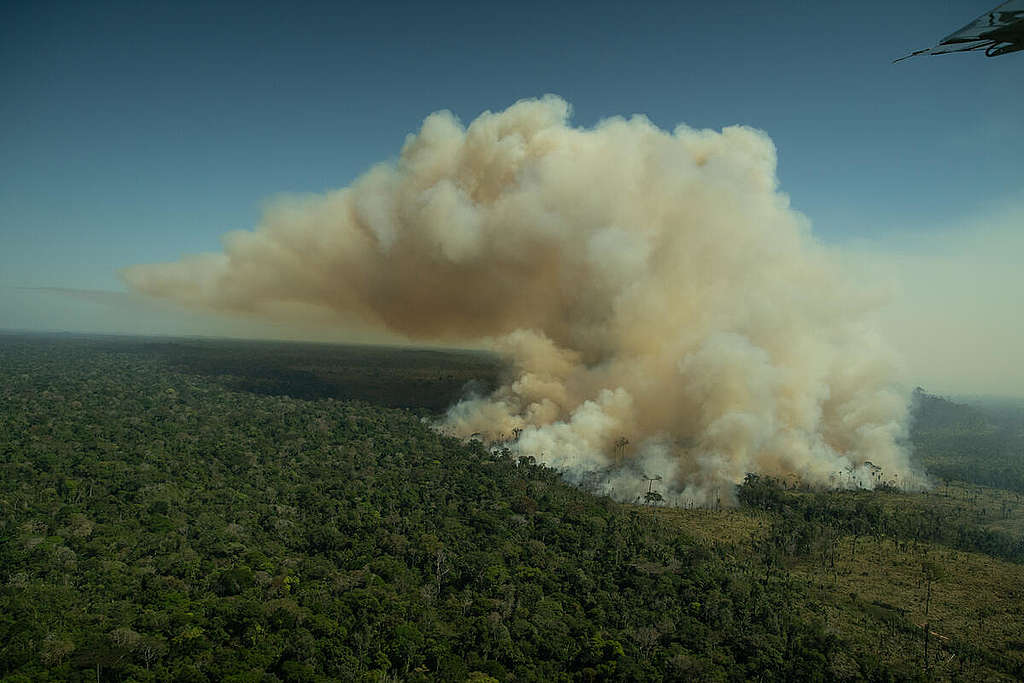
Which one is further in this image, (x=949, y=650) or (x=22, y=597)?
(x=949, y=650)

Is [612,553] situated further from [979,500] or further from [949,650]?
[979,500]

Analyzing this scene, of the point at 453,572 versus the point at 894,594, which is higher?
the point at 894,594

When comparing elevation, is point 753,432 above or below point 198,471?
above

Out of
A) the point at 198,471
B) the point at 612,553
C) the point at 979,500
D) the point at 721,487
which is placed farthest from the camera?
the point at 979,500

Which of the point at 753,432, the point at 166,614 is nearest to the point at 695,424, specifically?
the point at 753,432

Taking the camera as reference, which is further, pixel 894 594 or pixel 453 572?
pixel 894 594

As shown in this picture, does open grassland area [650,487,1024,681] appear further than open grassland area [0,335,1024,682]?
Yes

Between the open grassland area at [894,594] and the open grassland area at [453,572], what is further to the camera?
the open grassland area at [894,594]

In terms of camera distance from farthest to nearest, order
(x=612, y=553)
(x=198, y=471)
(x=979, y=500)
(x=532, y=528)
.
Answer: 1. (x=979, y=500)
2. (x=198, y=471)
3. (x=532, y=528)
4. (x=612, y=553)
